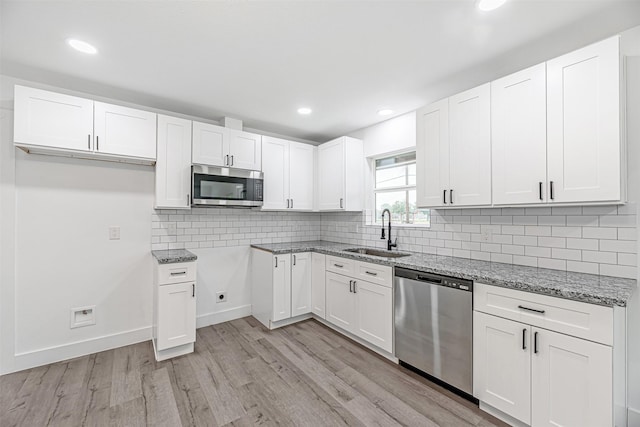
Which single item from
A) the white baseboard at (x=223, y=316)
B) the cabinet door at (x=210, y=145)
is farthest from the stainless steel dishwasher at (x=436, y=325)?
the cabinet door at (x=210, y=145)

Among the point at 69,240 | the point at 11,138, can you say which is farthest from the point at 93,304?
the point at 11,138

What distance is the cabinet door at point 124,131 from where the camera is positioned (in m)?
2.54

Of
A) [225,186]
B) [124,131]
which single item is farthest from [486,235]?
[124,131]

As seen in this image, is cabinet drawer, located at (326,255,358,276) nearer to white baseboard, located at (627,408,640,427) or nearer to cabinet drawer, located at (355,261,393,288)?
cabinet drawer, located at (355,261,393,288)

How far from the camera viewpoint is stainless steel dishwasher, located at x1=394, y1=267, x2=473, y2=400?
201cm

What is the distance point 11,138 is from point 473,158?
13.0ft

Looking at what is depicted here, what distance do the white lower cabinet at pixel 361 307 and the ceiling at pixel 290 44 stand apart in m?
1.80

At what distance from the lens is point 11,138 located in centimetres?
243

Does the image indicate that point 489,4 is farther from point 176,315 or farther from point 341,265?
point 176,315

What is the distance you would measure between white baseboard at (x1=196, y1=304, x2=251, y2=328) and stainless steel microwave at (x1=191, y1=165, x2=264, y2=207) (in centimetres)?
144

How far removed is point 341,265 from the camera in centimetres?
311

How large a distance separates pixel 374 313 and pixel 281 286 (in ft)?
3.84

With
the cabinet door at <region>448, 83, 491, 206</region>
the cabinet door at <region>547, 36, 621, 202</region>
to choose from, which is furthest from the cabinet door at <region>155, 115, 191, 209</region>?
the cabinet door at <region>547, 36, 621, 202</region>

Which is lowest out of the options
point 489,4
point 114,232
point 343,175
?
point 114,232
